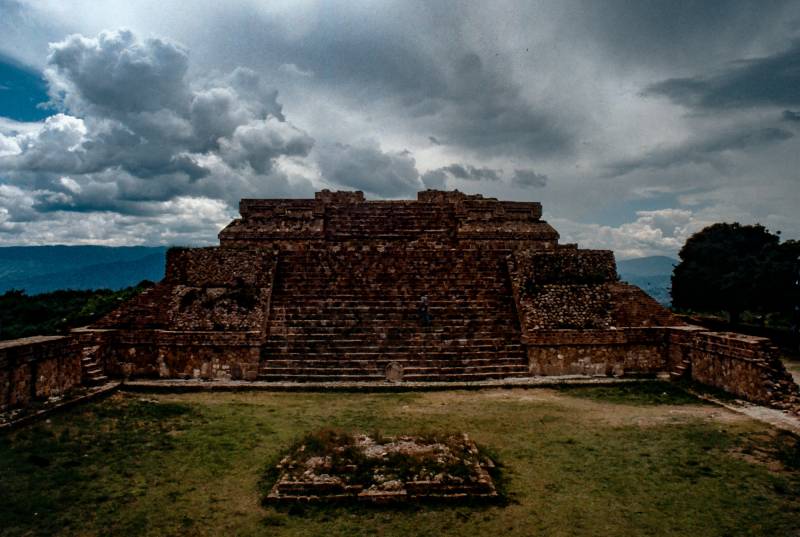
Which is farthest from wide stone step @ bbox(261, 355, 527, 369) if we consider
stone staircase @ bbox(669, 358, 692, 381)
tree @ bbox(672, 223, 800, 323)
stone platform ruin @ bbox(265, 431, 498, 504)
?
tree @ bbox(672, 223, 800, 323)

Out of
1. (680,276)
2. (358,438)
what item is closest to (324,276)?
(358,438)

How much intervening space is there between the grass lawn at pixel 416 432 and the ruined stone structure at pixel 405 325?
175cm

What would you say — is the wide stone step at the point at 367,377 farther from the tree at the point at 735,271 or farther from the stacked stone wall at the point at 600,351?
the tree at the point at 735,271

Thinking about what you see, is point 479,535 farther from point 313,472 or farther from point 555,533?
point 313,472

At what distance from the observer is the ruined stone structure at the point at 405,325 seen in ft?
41.2

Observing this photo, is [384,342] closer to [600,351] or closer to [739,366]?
[600,351]

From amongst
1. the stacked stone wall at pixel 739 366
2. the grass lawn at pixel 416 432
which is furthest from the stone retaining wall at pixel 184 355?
the stacked stone wall at pixel 739 366

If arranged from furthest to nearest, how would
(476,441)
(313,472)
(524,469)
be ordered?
(476,441), (524,469), (313,472)

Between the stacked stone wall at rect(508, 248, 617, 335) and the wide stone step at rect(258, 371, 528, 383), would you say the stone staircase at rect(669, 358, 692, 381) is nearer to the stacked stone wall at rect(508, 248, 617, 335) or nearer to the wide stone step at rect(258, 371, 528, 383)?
the stacked stone wall at rect(508, 248, 617, 335)

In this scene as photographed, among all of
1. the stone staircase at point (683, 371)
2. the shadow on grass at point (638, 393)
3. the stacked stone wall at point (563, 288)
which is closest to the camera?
the shadow on grass at point (638, 393)

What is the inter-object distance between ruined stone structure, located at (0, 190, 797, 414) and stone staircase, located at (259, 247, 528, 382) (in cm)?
4

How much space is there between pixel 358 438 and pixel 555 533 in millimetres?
3287

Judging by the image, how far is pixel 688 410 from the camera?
10031mm

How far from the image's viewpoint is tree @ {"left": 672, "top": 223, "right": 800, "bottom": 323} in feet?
69.0
